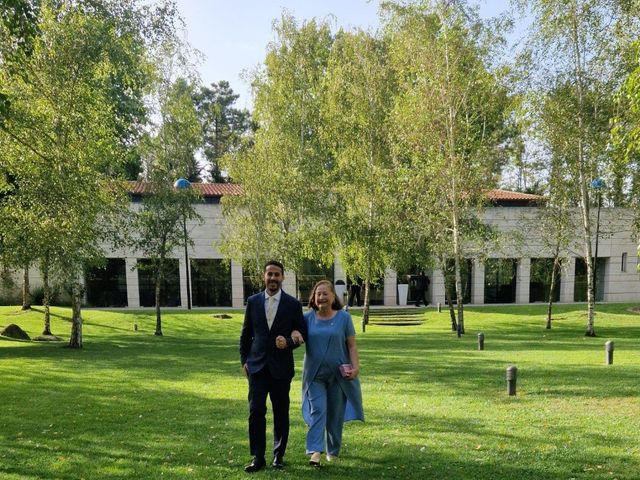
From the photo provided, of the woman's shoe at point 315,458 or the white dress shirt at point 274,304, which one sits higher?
the white dress shirt at point 274,304

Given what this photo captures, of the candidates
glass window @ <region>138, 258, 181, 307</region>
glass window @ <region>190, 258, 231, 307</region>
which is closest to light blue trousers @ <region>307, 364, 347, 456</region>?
glass window @ <region>190, 258, 231, 307</region>

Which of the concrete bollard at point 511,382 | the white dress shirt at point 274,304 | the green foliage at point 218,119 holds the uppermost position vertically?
the green foliage at point 218,119

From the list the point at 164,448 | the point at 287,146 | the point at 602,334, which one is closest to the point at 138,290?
the point at 287,146

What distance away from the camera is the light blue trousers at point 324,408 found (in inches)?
203

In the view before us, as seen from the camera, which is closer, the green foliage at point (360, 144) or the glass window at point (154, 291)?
the green foliage at point (360, 144)

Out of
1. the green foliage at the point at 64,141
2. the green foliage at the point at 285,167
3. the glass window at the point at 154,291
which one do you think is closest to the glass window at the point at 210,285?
the glass window at the point at 154,291

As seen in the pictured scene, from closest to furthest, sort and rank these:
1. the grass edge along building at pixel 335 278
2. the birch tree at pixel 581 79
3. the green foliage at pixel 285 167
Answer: the birch tree at pixel 581 79, the green foliage at pixel 285 167, the grass edge along building at pixel 335 278

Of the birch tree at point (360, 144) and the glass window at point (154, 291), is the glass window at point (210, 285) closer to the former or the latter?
the glass window at point (154, 291)

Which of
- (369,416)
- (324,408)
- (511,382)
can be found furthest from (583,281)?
(324,408)

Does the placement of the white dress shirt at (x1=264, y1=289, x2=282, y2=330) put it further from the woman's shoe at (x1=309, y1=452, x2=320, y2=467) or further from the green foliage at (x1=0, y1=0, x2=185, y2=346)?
the green foliage at (x1=0, y1=0, x2=185, y2=346)

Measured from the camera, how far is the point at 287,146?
24953mm

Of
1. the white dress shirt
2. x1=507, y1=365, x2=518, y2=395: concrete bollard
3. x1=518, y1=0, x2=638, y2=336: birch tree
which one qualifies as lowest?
x1=507, y1=365, x2=518, y2=395: concrete bollard

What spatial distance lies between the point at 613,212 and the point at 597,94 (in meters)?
9.53

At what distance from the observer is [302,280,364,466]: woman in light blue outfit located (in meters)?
5.16
